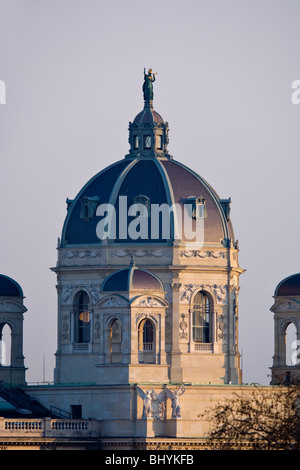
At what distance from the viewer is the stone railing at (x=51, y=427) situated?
174625 mm

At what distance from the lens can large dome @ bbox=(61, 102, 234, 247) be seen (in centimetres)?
18675

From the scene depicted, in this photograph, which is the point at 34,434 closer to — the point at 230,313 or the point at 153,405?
the point at 153,405

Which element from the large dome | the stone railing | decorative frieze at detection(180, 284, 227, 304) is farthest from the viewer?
the large dome

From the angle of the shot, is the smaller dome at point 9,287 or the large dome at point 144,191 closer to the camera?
the large dome at point 144,191

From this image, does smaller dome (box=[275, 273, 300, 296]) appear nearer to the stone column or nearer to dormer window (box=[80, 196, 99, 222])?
the stone column

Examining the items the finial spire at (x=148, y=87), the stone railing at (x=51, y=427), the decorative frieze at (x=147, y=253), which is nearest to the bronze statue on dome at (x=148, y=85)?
the finial spire at (x=148, y=87)

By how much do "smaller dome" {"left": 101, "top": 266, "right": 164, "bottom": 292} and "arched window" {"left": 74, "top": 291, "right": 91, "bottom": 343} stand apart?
7.92m

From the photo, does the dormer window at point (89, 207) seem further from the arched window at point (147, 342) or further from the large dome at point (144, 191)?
the arched window at point (147, 342)

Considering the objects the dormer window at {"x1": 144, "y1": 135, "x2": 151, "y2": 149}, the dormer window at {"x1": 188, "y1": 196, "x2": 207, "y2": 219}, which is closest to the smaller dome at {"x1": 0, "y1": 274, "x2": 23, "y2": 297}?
the dormer window at {"x1": 144, "y1": 135, "x2": 151, "y2": 149}

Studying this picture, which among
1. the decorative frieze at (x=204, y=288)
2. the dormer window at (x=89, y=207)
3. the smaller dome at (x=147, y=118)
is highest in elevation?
the smaller dome at (x=147, y=118)

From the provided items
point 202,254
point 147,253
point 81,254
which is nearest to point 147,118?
point 147,253

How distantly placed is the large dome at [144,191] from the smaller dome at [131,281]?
23.2ft

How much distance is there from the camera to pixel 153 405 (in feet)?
585

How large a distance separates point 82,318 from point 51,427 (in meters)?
13.2
